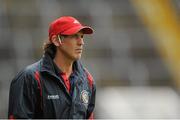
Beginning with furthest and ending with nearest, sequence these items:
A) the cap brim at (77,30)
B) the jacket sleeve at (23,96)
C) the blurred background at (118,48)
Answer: the blurred background at (118,48)
the cap brim at (77,30)
the jacket sleeve at (23,96)

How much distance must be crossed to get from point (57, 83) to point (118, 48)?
8.70 m

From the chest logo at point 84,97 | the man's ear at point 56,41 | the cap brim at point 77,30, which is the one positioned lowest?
the chest logo at point 84,97

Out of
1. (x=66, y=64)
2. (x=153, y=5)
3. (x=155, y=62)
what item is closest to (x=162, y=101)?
(x=155, y=62)

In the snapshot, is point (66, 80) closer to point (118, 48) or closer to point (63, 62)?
point (63, 62)

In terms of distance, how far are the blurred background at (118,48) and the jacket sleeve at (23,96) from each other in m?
6.22

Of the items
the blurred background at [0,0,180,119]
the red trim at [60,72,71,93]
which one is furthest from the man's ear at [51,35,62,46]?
the blurred background at [0,0,180,119]

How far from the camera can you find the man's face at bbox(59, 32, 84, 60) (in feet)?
13.0

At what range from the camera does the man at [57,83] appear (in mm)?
3816

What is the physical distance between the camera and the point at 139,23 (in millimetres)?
13273

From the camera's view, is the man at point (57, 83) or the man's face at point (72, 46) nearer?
the man at point (57, 83)

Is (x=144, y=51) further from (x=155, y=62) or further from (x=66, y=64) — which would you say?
(x=66, y=64)

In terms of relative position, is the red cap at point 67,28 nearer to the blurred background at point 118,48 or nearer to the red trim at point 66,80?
the red trim at point 66,80

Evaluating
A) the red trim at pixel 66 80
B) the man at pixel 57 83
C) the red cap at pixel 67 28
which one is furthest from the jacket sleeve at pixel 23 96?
the red cap at pixel 67 28

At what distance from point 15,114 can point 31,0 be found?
33.2ft
